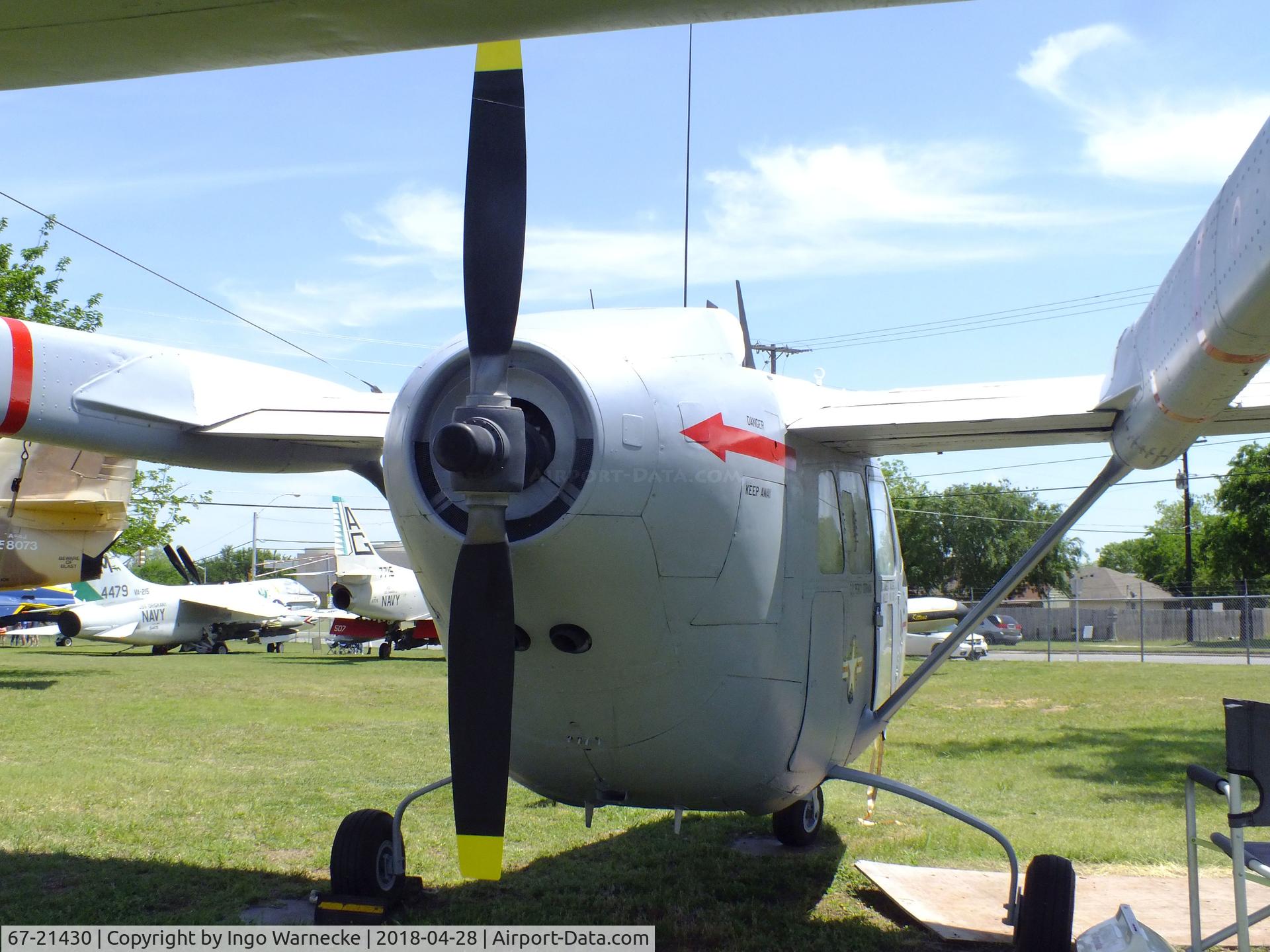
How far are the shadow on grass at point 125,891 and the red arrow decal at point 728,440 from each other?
3.83 metres

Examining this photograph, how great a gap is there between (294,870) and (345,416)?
10.3ft

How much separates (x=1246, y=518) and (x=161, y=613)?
45627 mm

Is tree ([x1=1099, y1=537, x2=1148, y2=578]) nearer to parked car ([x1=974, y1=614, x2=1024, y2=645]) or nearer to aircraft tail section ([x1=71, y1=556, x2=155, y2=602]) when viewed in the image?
parked car ([x1=974, y1=614, x2=1024, y2=645])

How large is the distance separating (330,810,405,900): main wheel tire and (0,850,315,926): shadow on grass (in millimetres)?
640

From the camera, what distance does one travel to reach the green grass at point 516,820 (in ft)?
20.1

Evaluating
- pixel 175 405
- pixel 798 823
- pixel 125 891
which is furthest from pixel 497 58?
pixel 798 823

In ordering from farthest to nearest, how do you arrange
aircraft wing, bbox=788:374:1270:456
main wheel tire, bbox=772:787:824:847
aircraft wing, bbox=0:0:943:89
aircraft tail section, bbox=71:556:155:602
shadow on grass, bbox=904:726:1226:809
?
aircraft tail section, bbox=71:556:155:602 < shadow on grass, bbox=904:726:1226:809 < main wheel tire, bbox=772:787:824:847 < aircraft wing, bbox=788:374:1270:456 < aircraft wing, bbox=0:0:943:89

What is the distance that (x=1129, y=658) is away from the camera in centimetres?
3203

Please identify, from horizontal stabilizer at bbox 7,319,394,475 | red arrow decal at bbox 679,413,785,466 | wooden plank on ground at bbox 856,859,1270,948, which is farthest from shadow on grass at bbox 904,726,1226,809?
horizontal stabilizer at bbox 7,319,394,475

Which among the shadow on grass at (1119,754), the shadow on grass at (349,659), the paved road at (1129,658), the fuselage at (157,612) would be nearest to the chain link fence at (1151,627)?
the paved road at (1129,658)

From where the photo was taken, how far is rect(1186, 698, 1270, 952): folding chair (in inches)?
169

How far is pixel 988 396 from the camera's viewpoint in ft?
17.9

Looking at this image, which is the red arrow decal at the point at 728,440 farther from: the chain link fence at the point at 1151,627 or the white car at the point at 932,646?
the white car at the point at 932,646

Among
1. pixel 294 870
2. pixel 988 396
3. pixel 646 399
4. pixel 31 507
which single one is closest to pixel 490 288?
pixel 646 399
